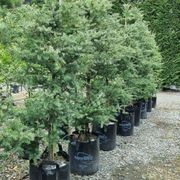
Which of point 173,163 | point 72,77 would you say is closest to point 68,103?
point 72,77

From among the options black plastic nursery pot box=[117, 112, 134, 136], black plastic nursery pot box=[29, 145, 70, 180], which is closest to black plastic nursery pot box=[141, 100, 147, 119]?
black plastic nursery pot box=[117, 112, 134, 136]

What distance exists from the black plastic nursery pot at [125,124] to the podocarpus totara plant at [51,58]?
8.74 feet

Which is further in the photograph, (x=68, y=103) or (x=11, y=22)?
(x=11, y=22)

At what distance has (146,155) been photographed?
556 centimetres

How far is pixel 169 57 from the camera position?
11.3 m

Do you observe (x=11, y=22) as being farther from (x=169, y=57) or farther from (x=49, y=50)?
(x=169, y=57)

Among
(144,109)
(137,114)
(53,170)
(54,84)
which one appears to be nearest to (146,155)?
(137,114)

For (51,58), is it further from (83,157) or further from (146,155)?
(146,155)

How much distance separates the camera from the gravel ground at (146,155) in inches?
189

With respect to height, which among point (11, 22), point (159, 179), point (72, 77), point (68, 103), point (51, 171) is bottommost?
point (159, 179)

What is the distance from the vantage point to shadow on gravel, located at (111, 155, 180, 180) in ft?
15.5

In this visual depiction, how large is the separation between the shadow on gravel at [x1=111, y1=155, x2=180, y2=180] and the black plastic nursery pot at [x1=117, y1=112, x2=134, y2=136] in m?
1.20

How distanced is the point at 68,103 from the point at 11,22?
1.96 meters

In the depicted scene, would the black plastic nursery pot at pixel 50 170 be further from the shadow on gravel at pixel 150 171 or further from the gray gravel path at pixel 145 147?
the shadow on gravel at pixel 150 171
